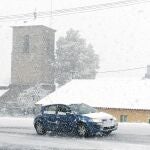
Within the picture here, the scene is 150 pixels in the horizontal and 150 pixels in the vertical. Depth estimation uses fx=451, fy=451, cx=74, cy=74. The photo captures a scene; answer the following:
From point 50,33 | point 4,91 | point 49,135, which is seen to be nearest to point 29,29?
point 50,33

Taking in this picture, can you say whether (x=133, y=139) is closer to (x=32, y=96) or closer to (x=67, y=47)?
(x=32, y=96)

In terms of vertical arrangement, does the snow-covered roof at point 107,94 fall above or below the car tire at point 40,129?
above

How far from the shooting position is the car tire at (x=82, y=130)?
67.4 ft

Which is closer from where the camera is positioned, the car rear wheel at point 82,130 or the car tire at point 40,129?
the car rear wheel at point 82,130

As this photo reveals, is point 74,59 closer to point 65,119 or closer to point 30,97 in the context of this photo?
point 30,97

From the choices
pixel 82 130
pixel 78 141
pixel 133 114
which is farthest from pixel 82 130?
pixel 133 114

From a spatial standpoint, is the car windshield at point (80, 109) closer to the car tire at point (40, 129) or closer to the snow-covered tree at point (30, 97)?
the car tire at point (40, 129)

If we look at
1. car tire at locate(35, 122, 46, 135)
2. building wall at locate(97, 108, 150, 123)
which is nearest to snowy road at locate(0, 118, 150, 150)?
car tire at locate(35, 122, 46, 135)

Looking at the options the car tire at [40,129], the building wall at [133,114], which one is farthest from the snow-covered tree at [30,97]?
the car tire at [40,129]

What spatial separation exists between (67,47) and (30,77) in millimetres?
12776

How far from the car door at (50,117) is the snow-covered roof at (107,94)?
19.0 m

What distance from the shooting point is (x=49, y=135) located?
2212 cm

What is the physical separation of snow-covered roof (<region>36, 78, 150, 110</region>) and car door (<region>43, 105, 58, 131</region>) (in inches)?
747

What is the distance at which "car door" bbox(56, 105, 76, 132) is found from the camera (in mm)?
21219
